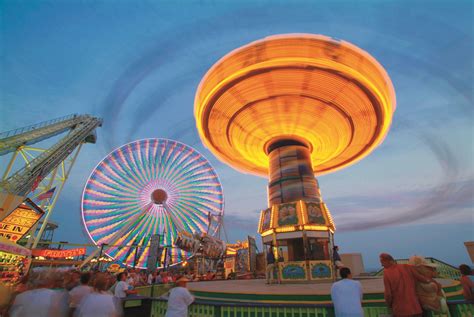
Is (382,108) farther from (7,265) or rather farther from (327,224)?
(7,265)

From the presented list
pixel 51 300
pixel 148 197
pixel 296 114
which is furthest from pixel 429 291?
pixel 148 197

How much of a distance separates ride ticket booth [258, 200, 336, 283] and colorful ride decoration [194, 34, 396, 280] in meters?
0.06

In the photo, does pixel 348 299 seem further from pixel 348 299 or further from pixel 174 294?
pixel 174 294

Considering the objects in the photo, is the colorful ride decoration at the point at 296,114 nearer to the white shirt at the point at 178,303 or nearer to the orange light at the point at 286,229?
the orange light at the point at 286,229

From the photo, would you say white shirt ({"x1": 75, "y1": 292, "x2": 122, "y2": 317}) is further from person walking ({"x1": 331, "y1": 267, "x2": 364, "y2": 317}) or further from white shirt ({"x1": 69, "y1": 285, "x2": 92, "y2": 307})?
person walking ({"x1": 331, "y1": 267, "x2": 364, "y2": 317})

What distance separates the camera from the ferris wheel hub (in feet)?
97.6

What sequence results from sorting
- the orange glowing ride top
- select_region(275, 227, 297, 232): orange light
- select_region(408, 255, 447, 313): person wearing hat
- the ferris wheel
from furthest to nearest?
the ferris wheel → the orange glowing ride top → select_region(275, 227, 297, 232): orange light → select_region(408, 255, 447, 313): person wearing hat

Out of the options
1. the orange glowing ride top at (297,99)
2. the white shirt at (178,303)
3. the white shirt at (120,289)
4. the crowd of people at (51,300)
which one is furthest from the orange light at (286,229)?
the crowd of people at (51,300)

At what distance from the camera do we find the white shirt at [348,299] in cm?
341

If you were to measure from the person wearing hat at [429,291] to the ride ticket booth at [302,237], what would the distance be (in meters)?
9.56

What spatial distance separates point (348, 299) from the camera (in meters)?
3.46

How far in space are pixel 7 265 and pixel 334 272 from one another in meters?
18.7

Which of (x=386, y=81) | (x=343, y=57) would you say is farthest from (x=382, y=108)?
(x=343, y=57)

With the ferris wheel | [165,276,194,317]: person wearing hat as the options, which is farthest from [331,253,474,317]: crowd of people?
the ferris wheel
